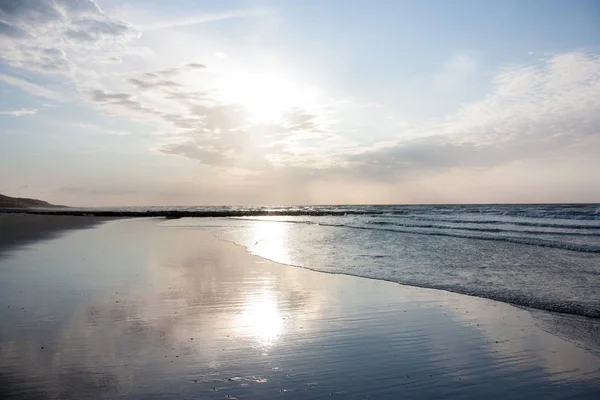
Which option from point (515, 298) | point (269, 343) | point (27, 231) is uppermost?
point (27, 231)

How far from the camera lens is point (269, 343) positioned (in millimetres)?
7793

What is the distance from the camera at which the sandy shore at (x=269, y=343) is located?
5.97 m

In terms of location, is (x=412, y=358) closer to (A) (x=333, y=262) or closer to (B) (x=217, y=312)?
(B) (x=217, y=312)

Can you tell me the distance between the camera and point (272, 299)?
11.4 m

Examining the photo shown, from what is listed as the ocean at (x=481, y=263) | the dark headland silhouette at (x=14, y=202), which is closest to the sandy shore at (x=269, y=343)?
the ocean at (x=481, y=263)

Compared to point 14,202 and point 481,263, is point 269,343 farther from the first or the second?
point 14,202

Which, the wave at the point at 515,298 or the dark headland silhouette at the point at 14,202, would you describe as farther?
the dark headland silhouette at the point at 14,202

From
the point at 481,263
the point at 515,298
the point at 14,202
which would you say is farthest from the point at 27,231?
the point at 14,202

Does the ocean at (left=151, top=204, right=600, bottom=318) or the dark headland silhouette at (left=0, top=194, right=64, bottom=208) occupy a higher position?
the dark headland silhouette at (left=0, top=194, right=64, bottom=208)

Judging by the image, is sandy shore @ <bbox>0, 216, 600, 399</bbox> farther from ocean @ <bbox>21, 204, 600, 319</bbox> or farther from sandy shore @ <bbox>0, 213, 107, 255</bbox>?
sandy shore @ <bbox>0, 213, 107, 255</bbox>

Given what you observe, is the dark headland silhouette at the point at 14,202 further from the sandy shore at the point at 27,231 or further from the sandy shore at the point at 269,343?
the sandy shore at the point at 269,343

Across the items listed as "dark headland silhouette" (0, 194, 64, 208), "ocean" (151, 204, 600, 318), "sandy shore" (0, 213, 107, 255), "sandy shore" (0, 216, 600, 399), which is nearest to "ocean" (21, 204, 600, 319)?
"ocean" (151, 204, 600, 318)

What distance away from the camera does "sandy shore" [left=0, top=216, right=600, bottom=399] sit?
597cm

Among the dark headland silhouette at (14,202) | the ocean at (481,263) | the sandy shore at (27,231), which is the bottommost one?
the ocean at (481,263)
